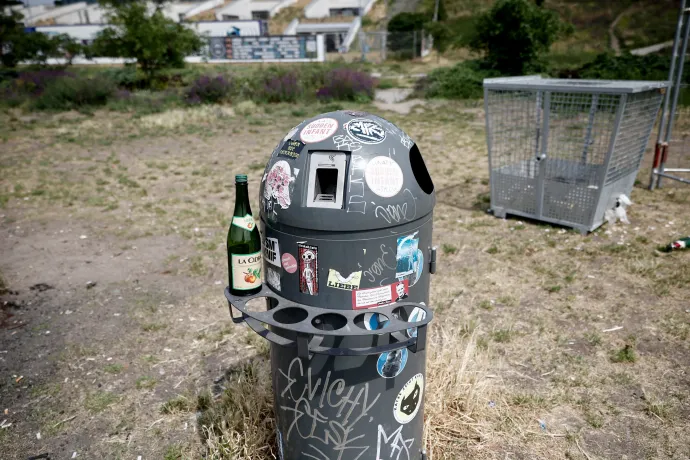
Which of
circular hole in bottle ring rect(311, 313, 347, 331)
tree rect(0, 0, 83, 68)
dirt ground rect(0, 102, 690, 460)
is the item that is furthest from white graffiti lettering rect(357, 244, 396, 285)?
tree rect(0, 0, 83, 68)

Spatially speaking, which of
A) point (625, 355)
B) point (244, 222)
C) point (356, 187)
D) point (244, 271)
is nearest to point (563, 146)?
point (625, 355)

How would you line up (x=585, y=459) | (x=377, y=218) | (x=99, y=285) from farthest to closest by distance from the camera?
(x=99, y=285)
(x=585, y=459)
(x=377, y=218)

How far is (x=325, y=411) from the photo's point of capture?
2.38 metres

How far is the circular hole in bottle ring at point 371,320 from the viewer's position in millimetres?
2275

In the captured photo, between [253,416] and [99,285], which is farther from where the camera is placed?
[99,285]

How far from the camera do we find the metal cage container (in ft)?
19.1

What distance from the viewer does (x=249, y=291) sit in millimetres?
2383

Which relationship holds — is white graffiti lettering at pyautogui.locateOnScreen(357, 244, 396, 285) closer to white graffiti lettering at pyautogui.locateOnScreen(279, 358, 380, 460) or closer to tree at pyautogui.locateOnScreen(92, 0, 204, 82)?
white graffiti lettering at pyautogui.locateOnScreen(279, 358, 380, 460)

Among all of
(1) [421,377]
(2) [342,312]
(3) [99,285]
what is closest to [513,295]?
(1) [421,377]

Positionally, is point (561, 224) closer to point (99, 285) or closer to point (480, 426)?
point (480, 426)

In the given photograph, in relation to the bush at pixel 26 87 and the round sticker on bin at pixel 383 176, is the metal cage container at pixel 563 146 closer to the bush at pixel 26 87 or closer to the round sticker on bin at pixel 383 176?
the round sticker on bin at pixel 383 176

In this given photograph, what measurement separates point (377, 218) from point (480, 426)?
5.99 ft

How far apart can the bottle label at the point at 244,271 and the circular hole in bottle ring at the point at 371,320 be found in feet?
1.73

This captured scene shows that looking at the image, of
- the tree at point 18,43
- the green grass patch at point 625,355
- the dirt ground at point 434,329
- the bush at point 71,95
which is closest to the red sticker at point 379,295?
the dirt ground at point 434,329
